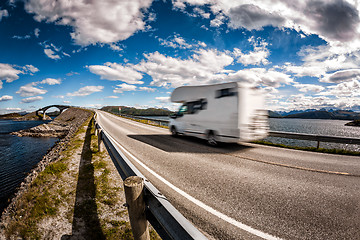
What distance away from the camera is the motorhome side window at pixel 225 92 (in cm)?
718

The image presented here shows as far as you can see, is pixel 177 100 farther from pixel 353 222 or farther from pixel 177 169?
pixel 353 222

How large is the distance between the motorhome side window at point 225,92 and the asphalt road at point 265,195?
9.65ft

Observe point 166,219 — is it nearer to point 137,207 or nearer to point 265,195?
point 137,207

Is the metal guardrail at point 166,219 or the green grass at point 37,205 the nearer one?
the metal guardrail at point 166,219

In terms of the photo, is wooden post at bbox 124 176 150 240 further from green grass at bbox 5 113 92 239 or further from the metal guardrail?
green grass at bbox 5 113 92 239

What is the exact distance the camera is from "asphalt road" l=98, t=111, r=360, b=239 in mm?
2556

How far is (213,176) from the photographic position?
15.0 feet

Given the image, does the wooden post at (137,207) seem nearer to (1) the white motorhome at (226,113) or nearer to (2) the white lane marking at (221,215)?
(2) the white lane marking at (221,215)

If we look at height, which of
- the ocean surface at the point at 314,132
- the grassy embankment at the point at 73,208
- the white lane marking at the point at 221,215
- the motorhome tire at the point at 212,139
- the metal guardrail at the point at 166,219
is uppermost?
the metal guardrail at the point at 166,219

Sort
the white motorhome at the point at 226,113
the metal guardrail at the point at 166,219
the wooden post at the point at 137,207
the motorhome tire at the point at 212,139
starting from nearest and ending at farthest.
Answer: the metal guardrail at the point at 166,219 → the wooden post at the point at 137,207 → the white motorhome at the point at 226,113 → the motorhome tire at the point at 212,139

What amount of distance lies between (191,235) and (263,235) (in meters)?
1.94

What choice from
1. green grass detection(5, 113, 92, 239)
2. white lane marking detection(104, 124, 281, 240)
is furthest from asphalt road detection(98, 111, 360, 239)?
green grass detection(5, 113, 92, 239)

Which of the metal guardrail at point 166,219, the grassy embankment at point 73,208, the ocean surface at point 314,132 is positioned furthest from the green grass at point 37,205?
the ocean surface at point 314,132

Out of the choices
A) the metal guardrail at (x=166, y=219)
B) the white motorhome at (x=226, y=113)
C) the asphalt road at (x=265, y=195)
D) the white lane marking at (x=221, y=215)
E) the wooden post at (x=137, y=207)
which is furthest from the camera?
the white motorhome at (x=226, y=113)
